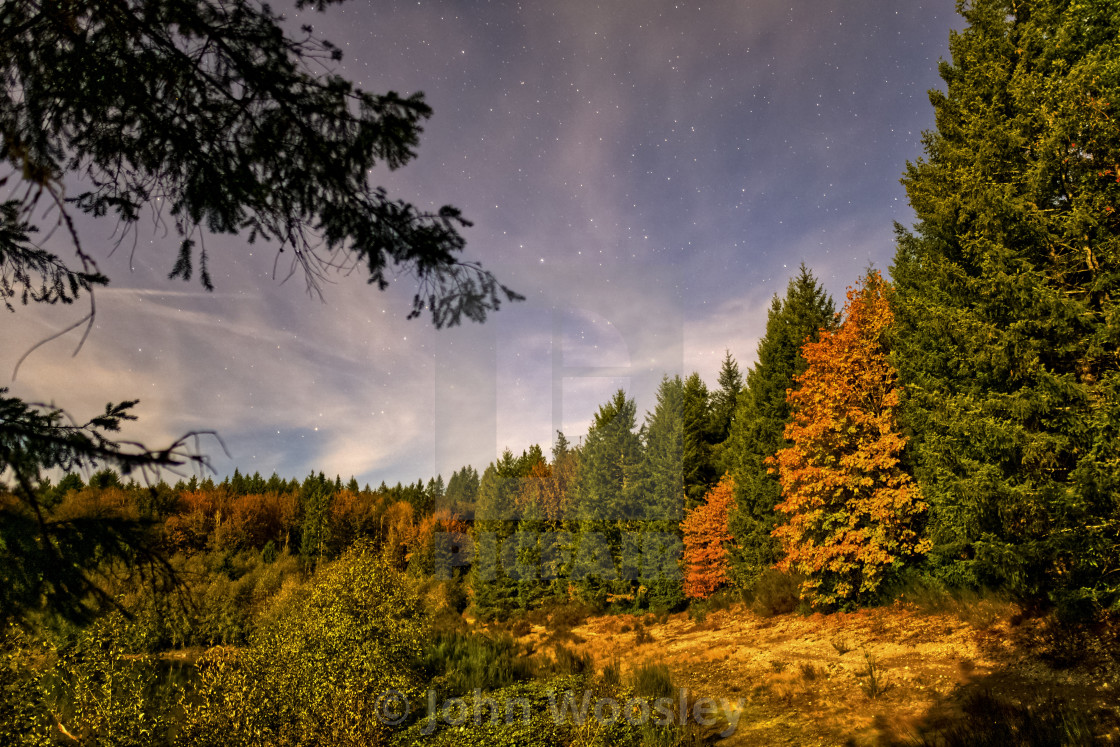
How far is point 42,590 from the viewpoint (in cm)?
283

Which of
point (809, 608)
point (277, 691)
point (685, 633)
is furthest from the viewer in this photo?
point (685, 633)

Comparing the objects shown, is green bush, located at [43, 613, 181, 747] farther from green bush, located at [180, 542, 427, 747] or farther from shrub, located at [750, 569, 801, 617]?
shrub, located at [750, 569, 801, 617]

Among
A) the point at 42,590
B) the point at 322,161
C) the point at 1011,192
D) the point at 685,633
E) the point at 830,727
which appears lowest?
the point at 685,633

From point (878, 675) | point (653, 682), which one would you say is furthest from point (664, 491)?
point (878, 675)

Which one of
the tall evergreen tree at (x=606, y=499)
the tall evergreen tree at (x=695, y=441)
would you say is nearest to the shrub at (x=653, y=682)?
the tall evergreen tree at (x=606, y=499)

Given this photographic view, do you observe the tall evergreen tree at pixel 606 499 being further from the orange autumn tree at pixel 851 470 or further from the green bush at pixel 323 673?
the green bush at pixel 323 673

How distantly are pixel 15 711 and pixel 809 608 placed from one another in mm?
19707

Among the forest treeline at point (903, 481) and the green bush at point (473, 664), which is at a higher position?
the forest treeline at point (903, 481)

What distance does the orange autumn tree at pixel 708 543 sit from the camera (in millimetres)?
23547

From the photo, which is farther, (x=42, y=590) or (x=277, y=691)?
(x=277, y=691)

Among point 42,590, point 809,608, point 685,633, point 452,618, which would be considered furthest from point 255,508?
point 42,590

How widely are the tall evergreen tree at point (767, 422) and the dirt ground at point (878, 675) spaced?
5093mm

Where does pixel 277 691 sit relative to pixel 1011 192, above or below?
below

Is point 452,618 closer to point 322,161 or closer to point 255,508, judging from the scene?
point 322,161
